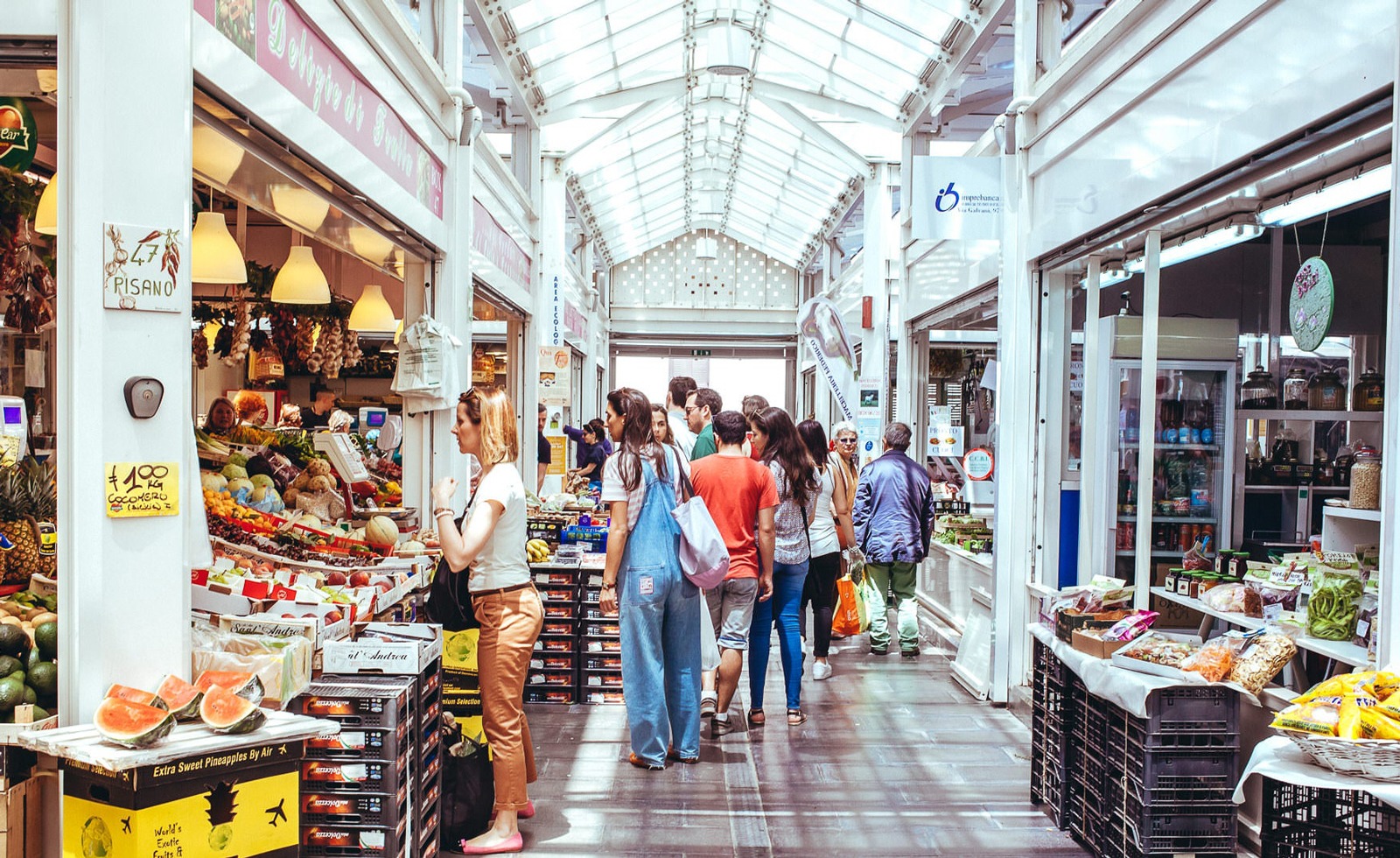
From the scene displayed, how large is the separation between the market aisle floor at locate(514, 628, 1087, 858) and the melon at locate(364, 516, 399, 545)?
127cm

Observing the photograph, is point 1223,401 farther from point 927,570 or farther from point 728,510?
point 927,570

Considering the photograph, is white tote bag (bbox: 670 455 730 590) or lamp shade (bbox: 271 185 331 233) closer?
lamp shade (bbox: 271 185 331 233)

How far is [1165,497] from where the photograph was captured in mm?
6012

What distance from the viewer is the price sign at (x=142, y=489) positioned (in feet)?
10.4

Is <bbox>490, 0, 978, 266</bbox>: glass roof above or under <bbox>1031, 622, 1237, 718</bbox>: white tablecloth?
above

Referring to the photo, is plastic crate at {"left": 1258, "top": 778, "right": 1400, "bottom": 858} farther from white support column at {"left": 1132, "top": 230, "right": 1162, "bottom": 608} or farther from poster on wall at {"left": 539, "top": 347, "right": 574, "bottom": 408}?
poster on wall at {"left": 539, "top": 347, "right": 574, "bottom": 408}

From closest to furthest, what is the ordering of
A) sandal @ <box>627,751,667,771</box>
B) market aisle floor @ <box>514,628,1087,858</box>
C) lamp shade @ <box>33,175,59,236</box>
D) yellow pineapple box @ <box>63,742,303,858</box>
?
yellow pineapple box @ <box>63,742,303,858</box>, market aisle floor @ <box>514,628,1087,858</box>, lamp shade @ <box>33,175,59,236</box>, sandal @ <box>627,751,667,771</box>

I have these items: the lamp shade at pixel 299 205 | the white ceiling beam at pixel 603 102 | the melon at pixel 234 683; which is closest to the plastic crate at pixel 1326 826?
the melon at pixel 234 683

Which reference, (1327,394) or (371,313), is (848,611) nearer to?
(1327,394)

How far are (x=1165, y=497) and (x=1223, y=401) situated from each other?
0.61m

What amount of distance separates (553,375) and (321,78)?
7027 millimetres

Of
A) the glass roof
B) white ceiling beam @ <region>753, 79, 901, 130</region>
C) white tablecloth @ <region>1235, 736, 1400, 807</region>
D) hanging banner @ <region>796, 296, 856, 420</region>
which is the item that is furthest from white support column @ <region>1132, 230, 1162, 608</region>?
hanging banner @ <region>796, 296, 856, 420</region>

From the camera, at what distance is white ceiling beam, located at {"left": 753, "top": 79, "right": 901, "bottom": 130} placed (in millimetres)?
10070

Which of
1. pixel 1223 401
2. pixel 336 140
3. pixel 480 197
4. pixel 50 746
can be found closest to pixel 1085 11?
pixel 1223 401
